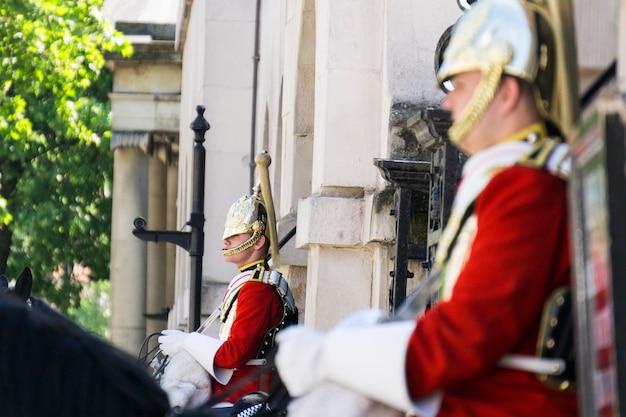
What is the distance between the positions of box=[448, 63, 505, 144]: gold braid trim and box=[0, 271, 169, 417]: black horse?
1084 millimetres

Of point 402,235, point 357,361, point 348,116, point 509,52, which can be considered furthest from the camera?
point 348,116

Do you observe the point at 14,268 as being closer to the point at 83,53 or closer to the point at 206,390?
the point at 83,53

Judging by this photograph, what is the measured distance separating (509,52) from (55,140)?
2415 cm

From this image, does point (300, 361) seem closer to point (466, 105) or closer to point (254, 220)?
point (466, 105)

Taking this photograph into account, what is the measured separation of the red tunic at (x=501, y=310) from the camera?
156 inches

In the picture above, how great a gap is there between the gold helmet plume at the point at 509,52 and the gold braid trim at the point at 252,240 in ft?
18.7

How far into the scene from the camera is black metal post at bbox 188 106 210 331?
14312 mm

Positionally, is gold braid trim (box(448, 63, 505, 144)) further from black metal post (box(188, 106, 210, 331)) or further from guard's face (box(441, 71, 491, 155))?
black metal post (box(188, 106, 210, 331))

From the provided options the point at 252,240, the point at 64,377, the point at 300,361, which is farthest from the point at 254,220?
the point at 300,361

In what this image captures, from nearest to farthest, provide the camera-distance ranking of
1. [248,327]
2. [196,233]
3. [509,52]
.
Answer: [509,52]
[248,327]
[196,233]

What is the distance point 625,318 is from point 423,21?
717 cm

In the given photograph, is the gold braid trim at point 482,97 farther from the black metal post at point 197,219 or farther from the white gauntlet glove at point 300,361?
the black metal post at point 197,219

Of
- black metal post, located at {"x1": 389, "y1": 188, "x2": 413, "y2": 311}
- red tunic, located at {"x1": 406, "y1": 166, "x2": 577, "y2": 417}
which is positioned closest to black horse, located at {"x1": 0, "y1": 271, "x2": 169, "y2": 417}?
red tunic, located at {"x1": 406, "y1": 166, "x2": 577, "y2": 417}

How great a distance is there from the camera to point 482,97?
4266mm
